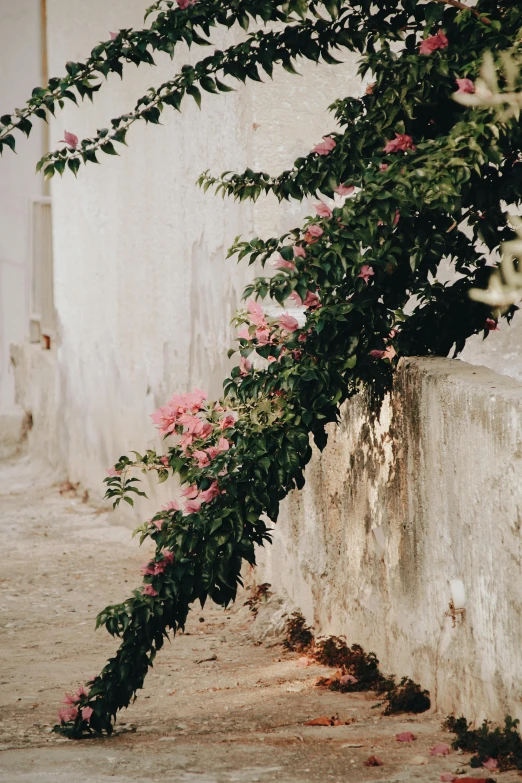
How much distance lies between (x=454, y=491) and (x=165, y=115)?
4067 millimetres

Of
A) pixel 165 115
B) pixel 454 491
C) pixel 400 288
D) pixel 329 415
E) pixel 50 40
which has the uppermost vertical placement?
pixel 50 40

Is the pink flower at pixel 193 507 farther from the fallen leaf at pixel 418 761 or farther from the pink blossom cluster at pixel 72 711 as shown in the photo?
the fallen leaf at pixel 418 761

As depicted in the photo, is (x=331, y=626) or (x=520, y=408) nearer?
(x=520, y=408)

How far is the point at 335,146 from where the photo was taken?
3.65 metres

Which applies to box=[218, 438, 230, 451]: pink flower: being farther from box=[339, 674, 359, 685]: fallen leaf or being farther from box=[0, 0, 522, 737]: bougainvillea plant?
box=[339, 674, 359, 685]: fallen leaf

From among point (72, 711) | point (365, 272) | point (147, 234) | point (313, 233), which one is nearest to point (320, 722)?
point (72, 711)

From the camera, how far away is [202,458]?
361cm

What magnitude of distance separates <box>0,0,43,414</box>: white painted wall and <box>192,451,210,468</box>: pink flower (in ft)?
24.5

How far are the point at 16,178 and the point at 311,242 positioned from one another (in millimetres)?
8547

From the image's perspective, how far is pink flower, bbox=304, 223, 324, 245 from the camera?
342cm

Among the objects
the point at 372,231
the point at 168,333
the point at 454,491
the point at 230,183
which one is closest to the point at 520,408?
the point at 454,491

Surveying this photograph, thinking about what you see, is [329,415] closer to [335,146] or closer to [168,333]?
[335,146]

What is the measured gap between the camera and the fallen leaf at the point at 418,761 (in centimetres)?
305

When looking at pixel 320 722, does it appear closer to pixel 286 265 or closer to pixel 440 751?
pixel 440 751
